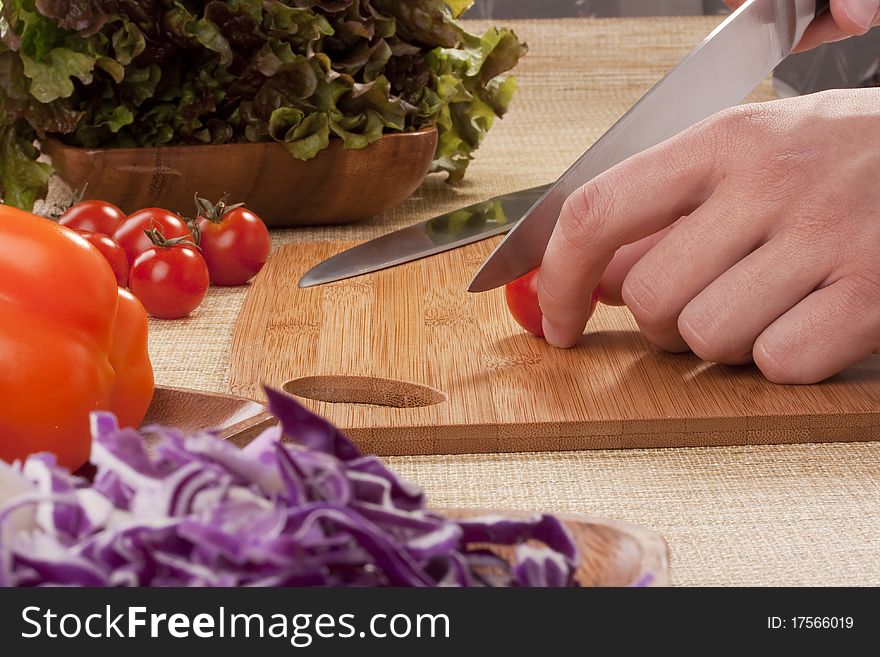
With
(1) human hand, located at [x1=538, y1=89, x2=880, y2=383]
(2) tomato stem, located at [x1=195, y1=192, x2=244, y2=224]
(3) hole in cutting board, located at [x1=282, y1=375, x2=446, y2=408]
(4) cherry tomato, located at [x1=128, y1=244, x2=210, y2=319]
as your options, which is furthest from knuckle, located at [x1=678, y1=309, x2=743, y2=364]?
(2) tomato stem, located at [x1=195, y1=192, x2=244, y2=224]

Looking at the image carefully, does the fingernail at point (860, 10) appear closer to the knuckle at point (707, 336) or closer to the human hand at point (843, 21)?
the human hand at point (843, 21)

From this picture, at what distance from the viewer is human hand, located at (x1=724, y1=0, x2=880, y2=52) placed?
134cm

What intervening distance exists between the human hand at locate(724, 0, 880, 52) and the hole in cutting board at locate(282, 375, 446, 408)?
2.19 feet

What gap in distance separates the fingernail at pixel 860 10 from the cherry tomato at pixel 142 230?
2.84 feet

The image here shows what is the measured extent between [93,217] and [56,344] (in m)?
0.75

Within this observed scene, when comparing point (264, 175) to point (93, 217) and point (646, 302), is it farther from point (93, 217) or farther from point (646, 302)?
point (646, 302)

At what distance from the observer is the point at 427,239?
1.58m

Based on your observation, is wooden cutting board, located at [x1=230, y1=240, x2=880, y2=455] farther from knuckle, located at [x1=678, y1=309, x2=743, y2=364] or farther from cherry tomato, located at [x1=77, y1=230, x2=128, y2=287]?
cherry tomato, located at [x1=77, y1=230, x2=128, y2=287]

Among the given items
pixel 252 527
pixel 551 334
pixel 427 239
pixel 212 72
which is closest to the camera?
pixel 252 527

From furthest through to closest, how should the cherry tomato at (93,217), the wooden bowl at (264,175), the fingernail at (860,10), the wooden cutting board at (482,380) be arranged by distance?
the wooden bowl at (264,175) → the cherry tomato at (93,217) → the fingernail at (860,10) → the wooden cutting board at (482,380)

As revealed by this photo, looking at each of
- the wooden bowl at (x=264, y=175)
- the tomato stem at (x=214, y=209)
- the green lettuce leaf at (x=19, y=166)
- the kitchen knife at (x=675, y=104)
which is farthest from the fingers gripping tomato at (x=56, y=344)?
the green lettuce leaf at (x=19, y=166)

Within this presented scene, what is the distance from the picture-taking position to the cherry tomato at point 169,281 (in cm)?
139

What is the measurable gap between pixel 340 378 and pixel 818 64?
228 cm

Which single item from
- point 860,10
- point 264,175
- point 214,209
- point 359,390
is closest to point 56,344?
point 359,390
